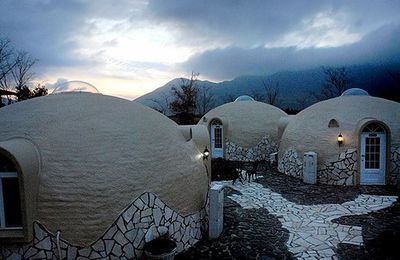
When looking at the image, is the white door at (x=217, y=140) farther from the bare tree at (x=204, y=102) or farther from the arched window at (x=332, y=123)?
the bare tree at (x=204, y=102)

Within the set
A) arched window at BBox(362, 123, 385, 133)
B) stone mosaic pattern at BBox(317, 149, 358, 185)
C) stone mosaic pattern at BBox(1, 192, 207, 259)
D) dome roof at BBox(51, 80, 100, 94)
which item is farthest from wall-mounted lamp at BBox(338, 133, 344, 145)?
dome roof at BBox(51, 80, 100, 94)

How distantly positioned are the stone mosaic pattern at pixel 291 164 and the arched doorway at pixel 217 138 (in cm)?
566

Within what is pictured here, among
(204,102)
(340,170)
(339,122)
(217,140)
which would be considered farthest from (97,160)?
(204,102)

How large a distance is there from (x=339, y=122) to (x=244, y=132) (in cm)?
740

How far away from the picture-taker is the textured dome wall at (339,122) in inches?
480

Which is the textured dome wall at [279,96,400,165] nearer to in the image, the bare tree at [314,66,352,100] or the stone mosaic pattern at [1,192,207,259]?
the stone mosaic pattern at [1,192,207,259]

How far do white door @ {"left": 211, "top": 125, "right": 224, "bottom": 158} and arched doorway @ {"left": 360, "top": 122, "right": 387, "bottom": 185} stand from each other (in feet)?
32.0

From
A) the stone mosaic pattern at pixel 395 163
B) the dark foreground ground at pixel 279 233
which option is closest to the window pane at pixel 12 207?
the dark foreground ground at pixel 279 233

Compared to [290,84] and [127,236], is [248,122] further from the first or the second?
[290,84]

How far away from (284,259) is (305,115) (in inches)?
408

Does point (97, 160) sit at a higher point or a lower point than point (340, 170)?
higher

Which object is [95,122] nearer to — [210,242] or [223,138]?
[210,242]

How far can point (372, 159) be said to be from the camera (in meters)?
12.2

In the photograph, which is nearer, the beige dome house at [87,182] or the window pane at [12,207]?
the beige dome house at [87,182]
